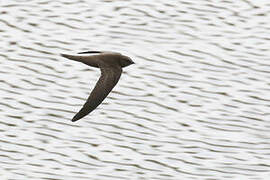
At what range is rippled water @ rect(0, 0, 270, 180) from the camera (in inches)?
773

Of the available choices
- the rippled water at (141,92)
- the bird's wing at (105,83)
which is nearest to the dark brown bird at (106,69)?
the bird's wing at (105,83)

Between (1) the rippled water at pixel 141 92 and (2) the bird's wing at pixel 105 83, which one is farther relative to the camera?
(1) the rippled water at pixel 141 92

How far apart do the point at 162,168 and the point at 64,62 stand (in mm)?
4118

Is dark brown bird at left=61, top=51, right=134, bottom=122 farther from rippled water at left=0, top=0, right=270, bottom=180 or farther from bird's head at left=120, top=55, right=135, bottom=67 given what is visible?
rippled water at left=0, top=0, right=270, bottom=180

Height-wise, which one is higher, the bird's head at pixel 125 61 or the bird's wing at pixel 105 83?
the bird's head at pixel 125 61

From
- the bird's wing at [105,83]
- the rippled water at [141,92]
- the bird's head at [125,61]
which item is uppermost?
the bird's head at [125,61]

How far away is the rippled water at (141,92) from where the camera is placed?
1962 cm

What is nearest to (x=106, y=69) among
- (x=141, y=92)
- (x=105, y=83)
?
(x=105, y=83)

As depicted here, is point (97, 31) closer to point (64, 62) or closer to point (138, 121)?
point (64, 62)

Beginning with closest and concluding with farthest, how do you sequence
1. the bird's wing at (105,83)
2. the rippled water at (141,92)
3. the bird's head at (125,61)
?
the bird's wing at (105,83) → the bird's head at (125,61) → the rippled water at (141,92)

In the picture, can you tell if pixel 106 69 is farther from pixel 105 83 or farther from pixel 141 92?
pixel 141 92

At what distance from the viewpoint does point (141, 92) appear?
21703mm

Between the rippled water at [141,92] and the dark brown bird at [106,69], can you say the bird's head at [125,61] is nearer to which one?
the dark brown bird at [106,69]

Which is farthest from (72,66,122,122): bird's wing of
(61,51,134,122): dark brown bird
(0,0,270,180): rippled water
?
(0,0,270,180): rippled water
